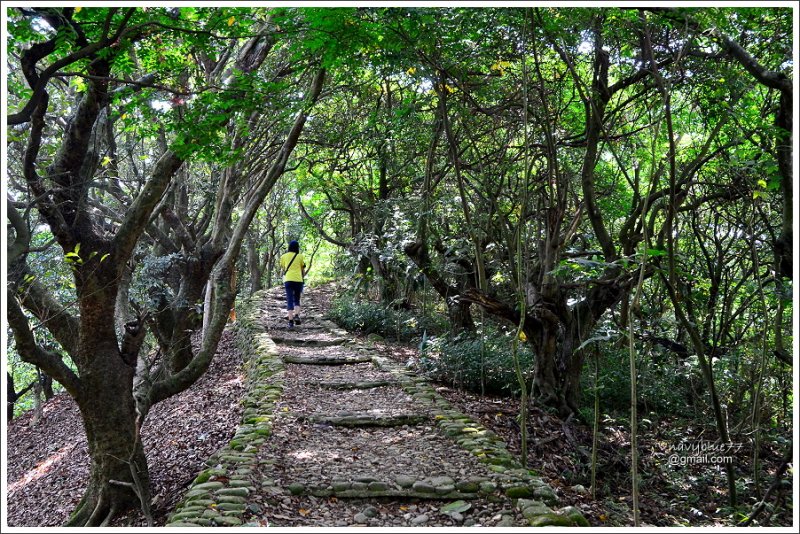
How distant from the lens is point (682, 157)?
350 inches

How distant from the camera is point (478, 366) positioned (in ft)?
27.0

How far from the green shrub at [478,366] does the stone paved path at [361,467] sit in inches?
21.7

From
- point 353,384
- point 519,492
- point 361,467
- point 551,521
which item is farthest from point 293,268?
point 551,521

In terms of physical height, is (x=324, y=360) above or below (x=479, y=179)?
below

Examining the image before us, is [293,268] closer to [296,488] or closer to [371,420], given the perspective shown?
[371,420]

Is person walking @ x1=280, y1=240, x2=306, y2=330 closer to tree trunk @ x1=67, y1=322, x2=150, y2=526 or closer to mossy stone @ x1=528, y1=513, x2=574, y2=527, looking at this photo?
tree trunk @ x1=67, y1=322, x2=150, y2=526

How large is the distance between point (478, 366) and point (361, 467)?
3364 millimetres

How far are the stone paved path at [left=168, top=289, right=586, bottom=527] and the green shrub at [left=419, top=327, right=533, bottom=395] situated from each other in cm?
55

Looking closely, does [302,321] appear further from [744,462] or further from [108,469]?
[744,462]

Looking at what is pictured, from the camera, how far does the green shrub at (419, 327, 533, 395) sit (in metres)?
8.14

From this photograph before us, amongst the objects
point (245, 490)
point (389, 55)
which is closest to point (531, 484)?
point (245, 490)

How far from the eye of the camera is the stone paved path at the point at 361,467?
14.0 feet

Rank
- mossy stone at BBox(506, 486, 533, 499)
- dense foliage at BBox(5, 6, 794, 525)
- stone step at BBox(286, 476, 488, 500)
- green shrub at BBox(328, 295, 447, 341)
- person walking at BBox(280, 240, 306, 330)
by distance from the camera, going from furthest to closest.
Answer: green shrub at BBox(328, 295, 447, 341) → person walking at BBox(280, 240, 306, 330) → dense foliage at BBox(5, 6, 794, 525) → stone step at BBox(286, 476, 488, 500) → mossy stone at BBox(506, 486, 533, 499)

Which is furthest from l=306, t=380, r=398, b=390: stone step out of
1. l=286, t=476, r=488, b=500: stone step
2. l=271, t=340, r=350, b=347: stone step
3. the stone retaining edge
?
l=286, t=476, r=488, b=500: stone step
